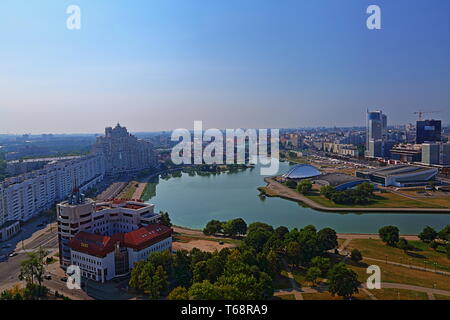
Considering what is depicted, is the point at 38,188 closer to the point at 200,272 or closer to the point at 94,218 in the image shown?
the point at 94,218

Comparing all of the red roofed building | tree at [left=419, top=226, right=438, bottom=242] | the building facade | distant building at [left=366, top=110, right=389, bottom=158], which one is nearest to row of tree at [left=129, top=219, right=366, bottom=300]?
the red roofed building

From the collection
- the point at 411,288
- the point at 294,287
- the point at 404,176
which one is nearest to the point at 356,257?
the point at 411,288

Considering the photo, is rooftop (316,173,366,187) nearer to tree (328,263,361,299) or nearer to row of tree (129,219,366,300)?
row of tree (129,219,366,300)

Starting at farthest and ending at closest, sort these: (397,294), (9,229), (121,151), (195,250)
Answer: (121,151), (9,229), (195,250), (397,294)

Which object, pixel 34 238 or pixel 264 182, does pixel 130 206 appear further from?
pixel 264 182

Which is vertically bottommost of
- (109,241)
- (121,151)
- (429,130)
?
(109,241)

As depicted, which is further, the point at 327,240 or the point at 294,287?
the point at 327,240
